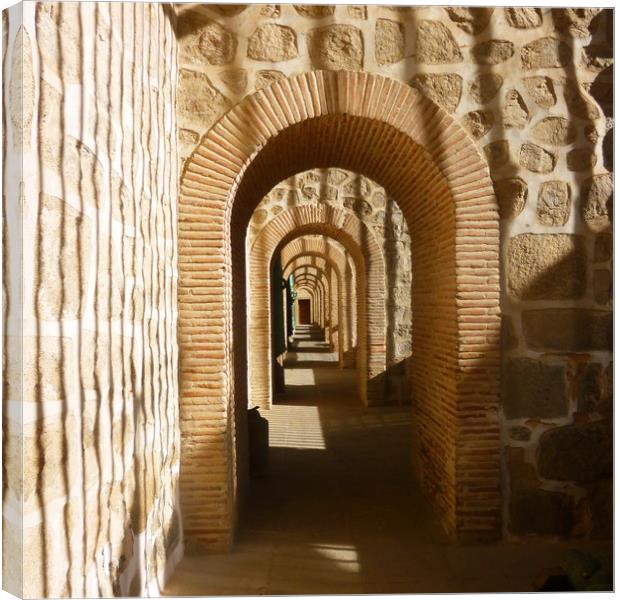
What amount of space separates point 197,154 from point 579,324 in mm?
2676

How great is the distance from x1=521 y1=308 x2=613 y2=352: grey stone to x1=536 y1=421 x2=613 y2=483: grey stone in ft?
1.73

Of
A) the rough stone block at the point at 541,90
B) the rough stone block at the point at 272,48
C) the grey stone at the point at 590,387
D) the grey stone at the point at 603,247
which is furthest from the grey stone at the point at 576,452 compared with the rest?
the rough stone block at the point at 272,48

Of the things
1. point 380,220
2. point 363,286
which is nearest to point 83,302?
point 380,220

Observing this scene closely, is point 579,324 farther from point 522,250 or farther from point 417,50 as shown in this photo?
point 417,50

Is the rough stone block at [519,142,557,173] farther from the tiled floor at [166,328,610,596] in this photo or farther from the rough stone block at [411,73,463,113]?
the tiled floor at [166,328,610,596]

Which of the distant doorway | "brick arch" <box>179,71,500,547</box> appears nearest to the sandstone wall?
"brick arch" <box>179,71,500,547</box>

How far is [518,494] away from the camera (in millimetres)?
3518

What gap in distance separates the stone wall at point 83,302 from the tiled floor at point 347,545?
1.98 feet

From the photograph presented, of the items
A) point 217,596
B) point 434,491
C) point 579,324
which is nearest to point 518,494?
point 434,491

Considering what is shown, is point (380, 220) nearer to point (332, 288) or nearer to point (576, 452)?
point (576, 452)

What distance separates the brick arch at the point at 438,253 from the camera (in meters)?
3.32

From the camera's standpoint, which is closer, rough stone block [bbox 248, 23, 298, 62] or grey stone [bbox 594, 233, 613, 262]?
rough stone block [bbox 248, 23, 298, 62]

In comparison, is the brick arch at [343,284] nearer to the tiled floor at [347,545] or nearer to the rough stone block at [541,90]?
the tiled floor at [347,545]

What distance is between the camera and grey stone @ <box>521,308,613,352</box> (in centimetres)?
353
